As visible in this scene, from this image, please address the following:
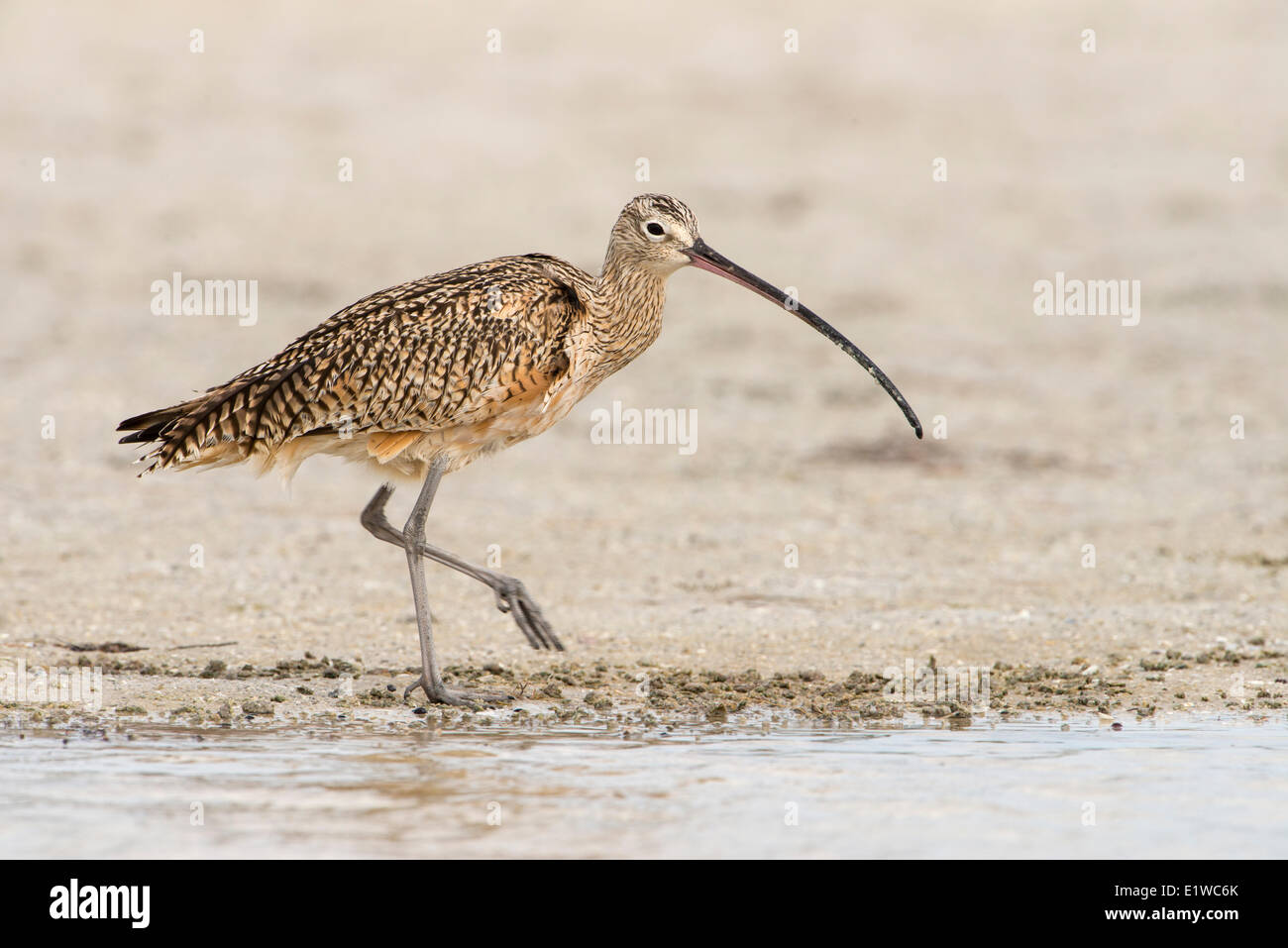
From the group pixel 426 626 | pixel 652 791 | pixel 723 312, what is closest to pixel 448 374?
pixel 426 626

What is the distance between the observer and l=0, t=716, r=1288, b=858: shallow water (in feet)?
17.2

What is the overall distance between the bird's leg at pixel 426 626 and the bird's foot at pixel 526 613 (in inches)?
13.0

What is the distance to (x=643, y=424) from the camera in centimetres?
1420

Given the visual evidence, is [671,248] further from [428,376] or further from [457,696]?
[457,696]

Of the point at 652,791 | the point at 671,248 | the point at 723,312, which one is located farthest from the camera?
the point at 723,312

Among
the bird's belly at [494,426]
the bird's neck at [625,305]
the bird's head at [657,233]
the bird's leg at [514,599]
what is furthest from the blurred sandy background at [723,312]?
the bird's head at [657,233]

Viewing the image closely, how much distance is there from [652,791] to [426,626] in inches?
68.4

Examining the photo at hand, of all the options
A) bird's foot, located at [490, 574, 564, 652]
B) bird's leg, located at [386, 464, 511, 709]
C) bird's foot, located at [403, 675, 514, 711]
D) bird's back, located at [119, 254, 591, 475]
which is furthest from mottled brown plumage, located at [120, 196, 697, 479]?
bird's foot, located at [403, 675, 514, 711]

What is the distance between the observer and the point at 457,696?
7145 millimetres

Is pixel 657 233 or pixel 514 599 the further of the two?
pixel 514 599

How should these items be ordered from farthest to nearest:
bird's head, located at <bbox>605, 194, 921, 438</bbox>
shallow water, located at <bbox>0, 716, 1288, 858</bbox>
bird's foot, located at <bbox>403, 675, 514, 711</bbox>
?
1. bird's head, located at <bbox>605, 194, 921, 438</bbox>
2. bird's foot, located at <bbox>403, 675, 514, 711</bbox>
3. shallow water, located at <bbox>0, 716, 1288, 858</bbox>

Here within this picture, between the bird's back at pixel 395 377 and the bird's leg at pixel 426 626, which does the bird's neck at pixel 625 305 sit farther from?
the bird's leg at pixel 426 626

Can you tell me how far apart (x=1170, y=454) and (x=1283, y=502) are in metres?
1.39

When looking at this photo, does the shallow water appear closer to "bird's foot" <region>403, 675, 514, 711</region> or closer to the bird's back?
"bird's foot" <region>403, 675, 514, 711</region>
